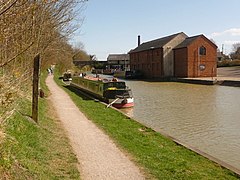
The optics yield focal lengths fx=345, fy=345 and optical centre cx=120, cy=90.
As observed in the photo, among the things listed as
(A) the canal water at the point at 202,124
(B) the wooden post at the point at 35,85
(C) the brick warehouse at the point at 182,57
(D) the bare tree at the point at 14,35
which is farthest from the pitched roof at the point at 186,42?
(D) the bare tree at the point at 14,35

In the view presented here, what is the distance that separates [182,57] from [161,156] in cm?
4662

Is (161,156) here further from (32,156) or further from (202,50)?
(202,50)

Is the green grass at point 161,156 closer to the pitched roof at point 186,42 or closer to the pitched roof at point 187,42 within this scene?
the pitched roof at point 187,42

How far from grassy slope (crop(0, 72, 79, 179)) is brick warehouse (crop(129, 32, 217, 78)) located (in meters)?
45.7

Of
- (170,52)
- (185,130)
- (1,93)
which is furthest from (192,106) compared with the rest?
(170,52)

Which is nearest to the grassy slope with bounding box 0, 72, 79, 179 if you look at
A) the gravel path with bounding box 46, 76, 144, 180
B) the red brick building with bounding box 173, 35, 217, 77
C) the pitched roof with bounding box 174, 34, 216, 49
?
the gravel path with bounding box 46, 76, 144, 180

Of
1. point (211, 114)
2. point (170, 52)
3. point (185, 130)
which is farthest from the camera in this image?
point (170, 52)

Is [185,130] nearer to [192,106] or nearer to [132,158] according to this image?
[132,158]

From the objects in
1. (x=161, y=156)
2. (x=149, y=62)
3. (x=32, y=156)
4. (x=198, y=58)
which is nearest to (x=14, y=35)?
(x=32, y=156)

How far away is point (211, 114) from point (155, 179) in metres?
12.1

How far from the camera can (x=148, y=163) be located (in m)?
6.86

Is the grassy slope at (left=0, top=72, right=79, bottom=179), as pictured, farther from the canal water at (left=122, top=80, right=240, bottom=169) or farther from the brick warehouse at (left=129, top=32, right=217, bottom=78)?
the brick warehouse at (left=129, top=32, right=217, bottom=78)

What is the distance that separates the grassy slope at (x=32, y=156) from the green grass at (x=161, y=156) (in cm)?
143

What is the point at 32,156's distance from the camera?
581 cm
